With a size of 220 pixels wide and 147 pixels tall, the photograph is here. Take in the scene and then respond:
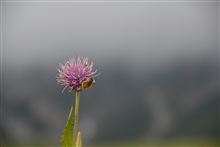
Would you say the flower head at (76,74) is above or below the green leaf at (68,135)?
above

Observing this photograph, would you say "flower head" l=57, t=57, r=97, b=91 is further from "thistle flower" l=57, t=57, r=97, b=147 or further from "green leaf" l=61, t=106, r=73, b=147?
"green leaf" l=61, t=106, r=73, b=147

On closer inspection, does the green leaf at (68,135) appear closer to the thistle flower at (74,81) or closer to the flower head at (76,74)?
the thistle flower at (74,81)

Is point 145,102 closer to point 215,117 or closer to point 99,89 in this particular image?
point 99,89

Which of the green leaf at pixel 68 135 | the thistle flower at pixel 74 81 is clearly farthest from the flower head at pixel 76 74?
the green leaf at pixel 68 135

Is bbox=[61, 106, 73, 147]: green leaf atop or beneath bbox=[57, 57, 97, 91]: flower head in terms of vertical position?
beneath

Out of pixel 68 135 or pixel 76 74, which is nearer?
pixel 68 135

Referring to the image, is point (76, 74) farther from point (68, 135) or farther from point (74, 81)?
point (68, 135)

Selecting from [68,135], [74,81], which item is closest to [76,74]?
[74,81]

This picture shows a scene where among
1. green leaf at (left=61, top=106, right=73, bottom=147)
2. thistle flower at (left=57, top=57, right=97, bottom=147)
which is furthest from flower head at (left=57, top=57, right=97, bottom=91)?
green leaf at (left=61, top=106, right=73, bottom=147)
